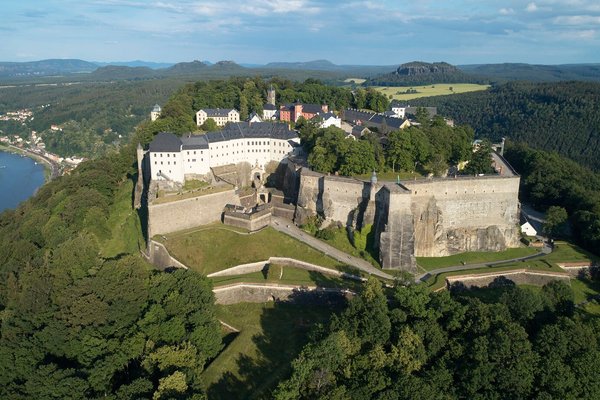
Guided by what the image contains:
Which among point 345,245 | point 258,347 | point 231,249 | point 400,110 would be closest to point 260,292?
point 231,249

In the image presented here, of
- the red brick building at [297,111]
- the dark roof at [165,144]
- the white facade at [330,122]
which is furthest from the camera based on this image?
the red brick building at [297,111]

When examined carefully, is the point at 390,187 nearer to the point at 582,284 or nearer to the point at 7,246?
the point at 582,284

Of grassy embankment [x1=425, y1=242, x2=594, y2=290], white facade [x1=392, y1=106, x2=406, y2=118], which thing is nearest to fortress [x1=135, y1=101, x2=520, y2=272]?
grassy embankment [x1=425, y1=242, x2=594, y2=290]

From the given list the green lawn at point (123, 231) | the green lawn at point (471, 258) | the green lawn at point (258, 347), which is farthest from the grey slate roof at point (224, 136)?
the green lawn at point (471, 258)

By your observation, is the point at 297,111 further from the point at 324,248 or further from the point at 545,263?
the point at 545,263

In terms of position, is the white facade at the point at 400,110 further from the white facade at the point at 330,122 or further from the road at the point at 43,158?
the road at the point at 43,158

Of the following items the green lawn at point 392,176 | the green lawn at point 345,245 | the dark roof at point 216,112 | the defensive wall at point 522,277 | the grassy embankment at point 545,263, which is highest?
the dark roof at point 216,112

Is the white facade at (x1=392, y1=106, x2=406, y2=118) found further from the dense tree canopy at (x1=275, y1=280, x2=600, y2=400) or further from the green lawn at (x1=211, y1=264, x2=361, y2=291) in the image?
the dense tree canopy at (x1=275, y1=280, x2=600, y2=400)
